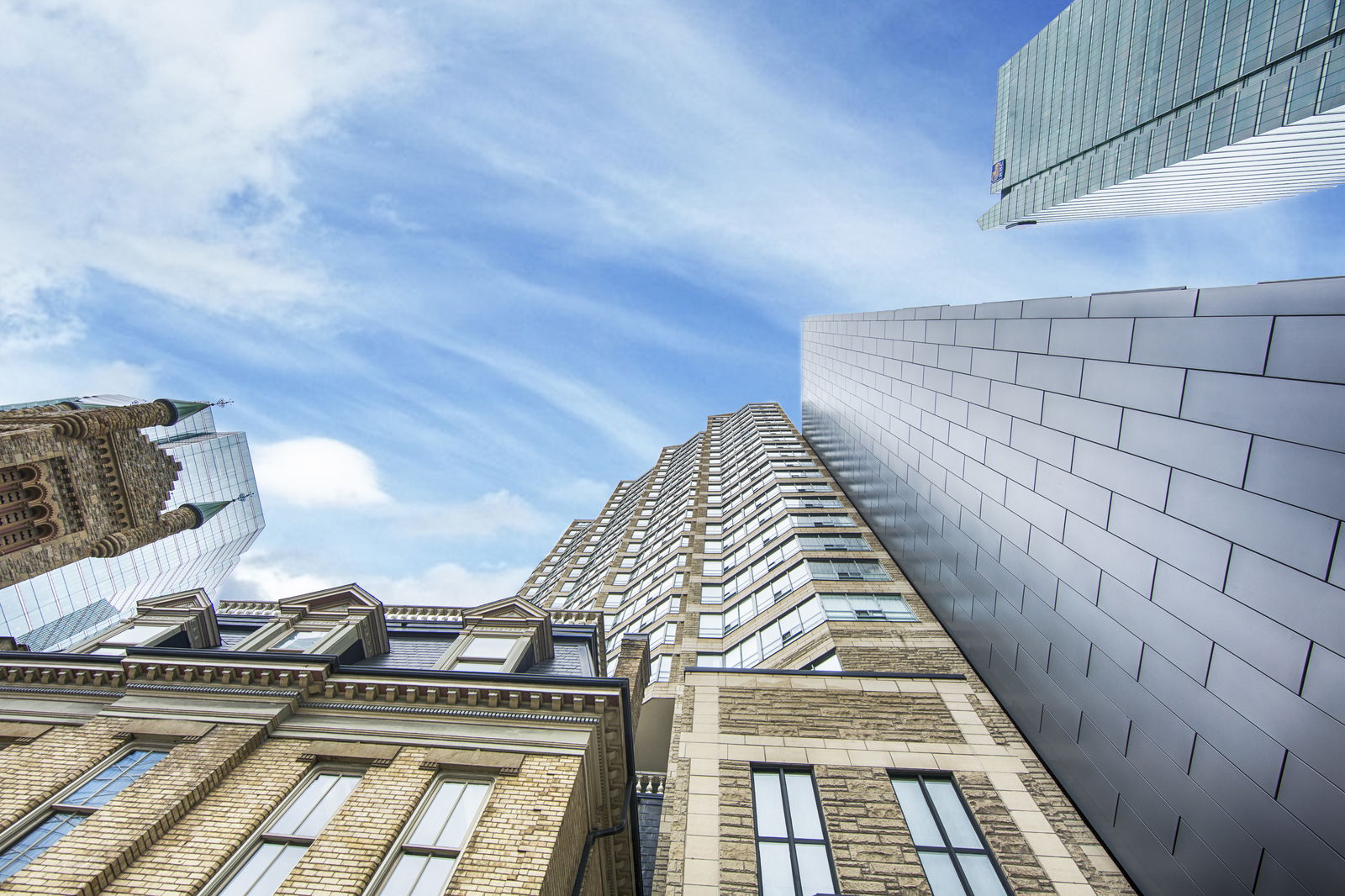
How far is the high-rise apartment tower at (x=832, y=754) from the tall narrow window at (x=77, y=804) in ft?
32.4

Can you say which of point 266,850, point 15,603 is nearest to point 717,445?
point 266,850

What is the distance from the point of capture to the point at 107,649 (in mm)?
17188

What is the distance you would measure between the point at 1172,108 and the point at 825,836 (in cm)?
11343

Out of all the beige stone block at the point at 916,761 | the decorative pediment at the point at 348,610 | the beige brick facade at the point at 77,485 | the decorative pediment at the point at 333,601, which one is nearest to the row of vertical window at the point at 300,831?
the decorative pediment at the point at 348,610

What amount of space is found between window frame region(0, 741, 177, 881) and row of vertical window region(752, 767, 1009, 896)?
11.6 m

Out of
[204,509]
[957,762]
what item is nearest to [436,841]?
[957,762]

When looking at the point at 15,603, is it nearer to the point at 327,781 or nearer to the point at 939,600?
the point at 327,781

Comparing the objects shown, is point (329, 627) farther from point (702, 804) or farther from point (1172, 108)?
point (1172, 108)

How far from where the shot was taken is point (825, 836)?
13211 mm

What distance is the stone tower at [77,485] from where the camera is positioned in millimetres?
31656

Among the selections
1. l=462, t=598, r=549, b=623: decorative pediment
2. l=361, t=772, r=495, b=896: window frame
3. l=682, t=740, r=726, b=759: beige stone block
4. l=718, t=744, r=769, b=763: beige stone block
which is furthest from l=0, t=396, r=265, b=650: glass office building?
l=718, t=744, r=769, b=763: beige stone block

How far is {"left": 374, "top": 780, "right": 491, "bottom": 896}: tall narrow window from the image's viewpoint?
991cm

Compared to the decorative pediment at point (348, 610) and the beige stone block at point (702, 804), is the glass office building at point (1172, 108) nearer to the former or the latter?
the beige stone block at point (702, 804)

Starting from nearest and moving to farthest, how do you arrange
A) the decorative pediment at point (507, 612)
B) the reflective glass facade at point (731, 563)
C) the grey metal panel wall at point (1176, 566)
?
the grey metal panel wall at point (1176, 566) < the decorative pediment at point (507, 612) < the reflective glass facade at point (731, 563)
